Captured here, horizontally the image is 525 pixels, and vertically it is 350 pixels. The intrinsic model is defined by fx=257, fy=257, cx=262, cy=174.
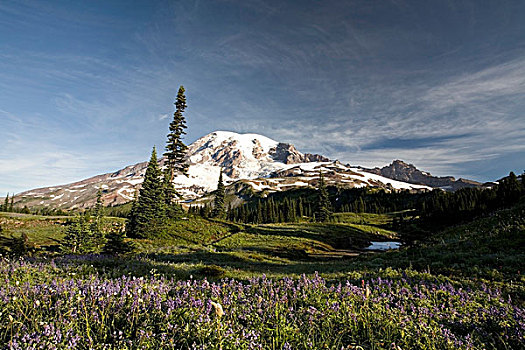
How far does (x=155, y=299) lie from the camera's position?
4285 millimetres

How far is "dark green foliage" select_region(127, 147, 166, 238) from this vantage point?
102ft

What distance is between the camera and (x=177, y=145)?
143ft

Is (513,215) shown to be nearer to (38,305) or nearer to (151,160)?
(38,305)

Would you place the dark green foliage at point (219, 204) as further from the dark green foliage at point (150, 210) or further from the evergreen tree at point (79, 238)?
the evergreen tree at point (79, 238)

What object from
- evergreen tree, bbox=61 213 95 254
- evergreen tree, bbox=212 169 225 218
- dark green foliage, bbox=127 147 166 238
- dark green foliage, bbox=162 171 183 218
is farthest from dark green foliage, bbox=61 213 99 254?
evergreen tree, bbox=212 169 225 218

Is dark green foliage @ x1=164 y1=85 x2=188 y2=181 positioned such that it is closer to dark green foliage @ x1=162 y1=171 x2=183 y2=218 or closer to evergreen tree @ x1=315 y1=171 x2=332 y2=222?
dark green foliage @ x1=162 y1=171 x2=183 y2=218

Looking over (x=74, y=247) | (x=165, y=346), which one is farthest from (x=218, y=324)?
(x=74, y=247)

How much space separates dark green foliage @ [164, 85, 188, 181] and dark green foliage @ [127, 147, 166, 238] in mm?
3473

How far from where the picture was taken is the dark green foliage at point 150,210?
31.1 metres

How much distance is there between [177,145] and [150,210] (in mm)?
14157

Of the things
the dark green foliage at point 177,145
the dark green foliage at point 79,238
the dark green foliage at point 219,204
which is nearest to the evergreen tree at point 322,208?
the dark green foliage at point 219,204

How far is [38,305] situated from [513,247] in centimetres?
1819

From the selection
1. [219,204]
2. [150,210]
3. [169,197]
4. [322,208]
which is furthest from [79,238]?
[322,208]

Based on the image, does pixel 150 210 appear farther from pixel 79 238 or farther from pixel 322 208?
pixel 322 208
